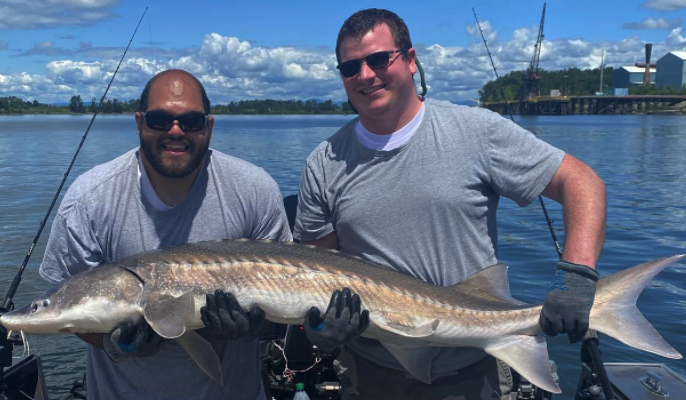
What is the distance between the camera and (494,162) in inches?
127

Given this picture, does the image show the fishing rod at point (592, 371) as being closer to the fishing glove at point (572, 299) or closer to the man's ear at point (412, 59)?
the fishing glove at point (572, 299)

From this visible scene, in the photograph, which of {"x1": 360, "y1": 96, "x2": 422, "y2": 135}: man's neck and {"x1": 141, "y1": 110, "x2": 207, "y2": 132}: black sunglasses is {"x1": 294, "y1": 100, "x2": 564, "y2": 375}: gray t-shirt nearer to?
{"x1": 360, "y1": 96, "x2": 422, "y2": 135}: man's neck

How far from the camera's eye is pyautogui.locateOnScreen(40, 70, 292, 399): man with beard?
3168 mm

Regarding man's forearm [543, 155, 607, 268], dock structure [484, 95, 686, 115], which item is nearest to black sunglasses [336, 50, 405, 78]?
man's forearm [543, 155, 607, 268]

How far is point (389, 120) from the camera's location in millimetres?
3270

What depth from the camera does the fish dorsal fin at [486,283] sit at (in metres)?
3.25

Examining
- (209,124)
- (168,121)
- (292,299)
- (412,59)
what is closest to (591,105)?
(412,59)

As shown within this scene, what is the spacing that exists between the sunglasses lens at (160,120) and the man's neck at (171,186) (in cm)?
20

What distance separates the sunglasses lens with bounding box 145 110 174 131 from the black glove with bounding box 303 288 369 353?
3.93 feet

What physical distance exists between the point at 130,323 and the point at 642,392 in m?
3.00

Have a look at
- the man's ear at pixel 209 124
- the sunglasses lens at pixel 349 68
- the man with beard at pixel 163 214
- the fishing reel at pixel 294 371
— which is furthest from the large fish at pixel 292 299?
the fishing reel at pixel 294 371

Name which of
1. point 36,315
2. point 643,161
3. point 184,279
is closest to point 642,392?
point 184,279

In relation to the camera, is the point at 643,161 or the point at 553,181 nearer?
the point at 553,181

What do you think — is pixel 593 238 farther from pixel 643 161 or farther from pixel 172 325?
pixel 643 161
